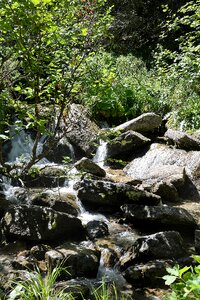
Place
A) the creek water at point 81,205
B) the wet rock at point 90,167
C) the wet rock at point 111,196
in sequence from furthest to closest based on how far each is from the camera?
the wet rock at point 90,167, the wet rock at point 111,196, the creek water at point 81,205

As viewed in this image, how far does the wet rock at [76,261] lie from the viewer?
5.07 metres

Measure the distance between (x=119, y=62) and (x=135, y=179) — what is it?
798 centimetres

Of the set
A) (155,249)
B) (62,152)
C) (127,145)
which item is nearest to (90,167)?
(127,145)

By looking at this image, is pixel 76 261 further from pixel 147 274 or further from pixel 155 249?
pixel 155 249

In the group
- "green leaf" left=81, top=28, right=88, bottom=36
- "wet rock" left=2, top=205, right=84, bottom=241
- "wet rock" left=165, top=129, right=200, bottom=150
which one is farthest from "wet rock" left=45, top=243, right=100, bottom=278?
"wet rock" left=165, top=129, right=200, bottom=150

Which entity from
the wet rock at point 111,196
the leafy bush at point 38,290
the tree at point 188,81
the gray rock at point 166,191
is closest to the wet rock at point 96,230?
the wet rock at point 111,196

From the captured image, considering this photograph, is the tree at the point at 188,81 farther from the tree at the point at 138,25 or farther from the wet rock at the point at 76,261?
the wet rock at the point at 76,261

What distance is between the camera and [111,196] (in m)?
7.75

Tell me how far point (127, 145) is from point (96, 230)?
15.4ft

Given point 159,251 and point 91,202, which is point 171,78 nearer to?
point 91,202

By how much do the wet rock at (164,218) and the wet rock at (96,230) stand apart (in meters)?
0.66

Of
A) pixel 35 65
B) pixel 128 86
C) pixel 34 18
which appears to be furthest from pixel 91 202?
pixel 128 86

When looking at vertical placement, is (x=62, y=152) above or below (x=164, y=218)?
above

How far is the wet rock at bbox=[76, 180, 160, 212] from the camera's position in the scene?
7.62 m
